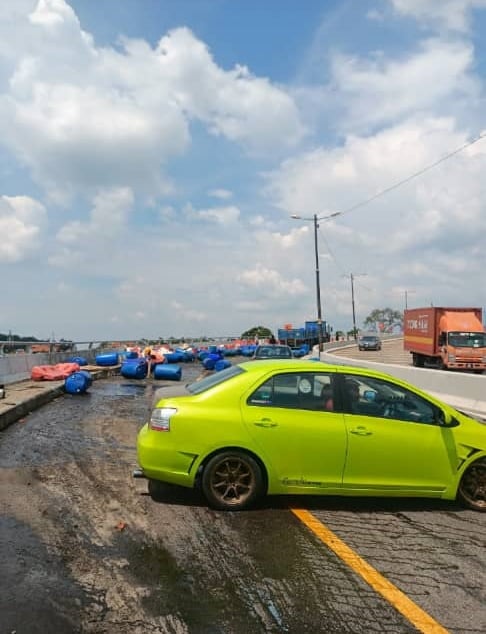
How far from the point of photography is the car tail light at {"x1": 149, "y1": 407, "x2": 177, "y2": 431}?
18.0 ft

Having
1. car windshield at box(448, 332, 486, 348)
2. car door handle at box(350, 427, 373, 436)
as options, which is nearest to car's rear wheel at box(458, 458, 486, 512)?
car door handle at box(350, 427, 373, 436)

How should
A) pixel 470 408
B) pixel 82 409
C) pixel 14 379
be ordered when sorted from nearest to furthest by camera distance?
pixel 82 409
pixel 470 408
pixel 14 379

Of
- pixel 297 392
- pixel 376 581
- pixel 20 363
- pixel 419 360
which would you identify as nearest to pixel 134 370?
pixel 20 363

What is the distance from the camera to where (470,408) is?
12812 mm

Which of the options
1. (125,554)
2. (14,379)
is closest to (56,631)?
(125,554)

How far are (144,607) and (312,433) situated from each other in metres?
2.47

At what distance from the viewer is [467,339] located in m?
26.3

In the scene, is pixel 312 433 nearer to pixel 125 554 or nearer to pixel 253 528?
pixel 253 528

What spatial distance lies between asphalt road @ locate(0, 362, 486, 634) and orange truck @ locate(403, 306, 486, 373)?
21.7 meters

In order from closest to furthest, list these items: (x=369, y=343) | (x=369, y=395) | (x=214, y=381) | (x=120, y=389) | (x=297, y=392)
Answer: (x=297, y=392), (x=369, y=395), (x=214, y=381), (x=120, y=389), (x=369, y=343)

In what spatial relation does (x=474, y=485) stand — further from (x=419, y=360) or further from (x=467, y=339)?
(x=419, y=360)

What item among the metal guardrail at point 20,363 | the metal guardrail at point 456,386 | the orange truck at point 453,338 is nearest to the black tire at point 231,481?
the metal guardrail at point 456,386

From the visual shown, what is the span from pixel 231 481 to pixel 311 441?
886 millimetres

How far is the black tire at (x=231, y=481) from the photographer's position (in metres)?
5.36
